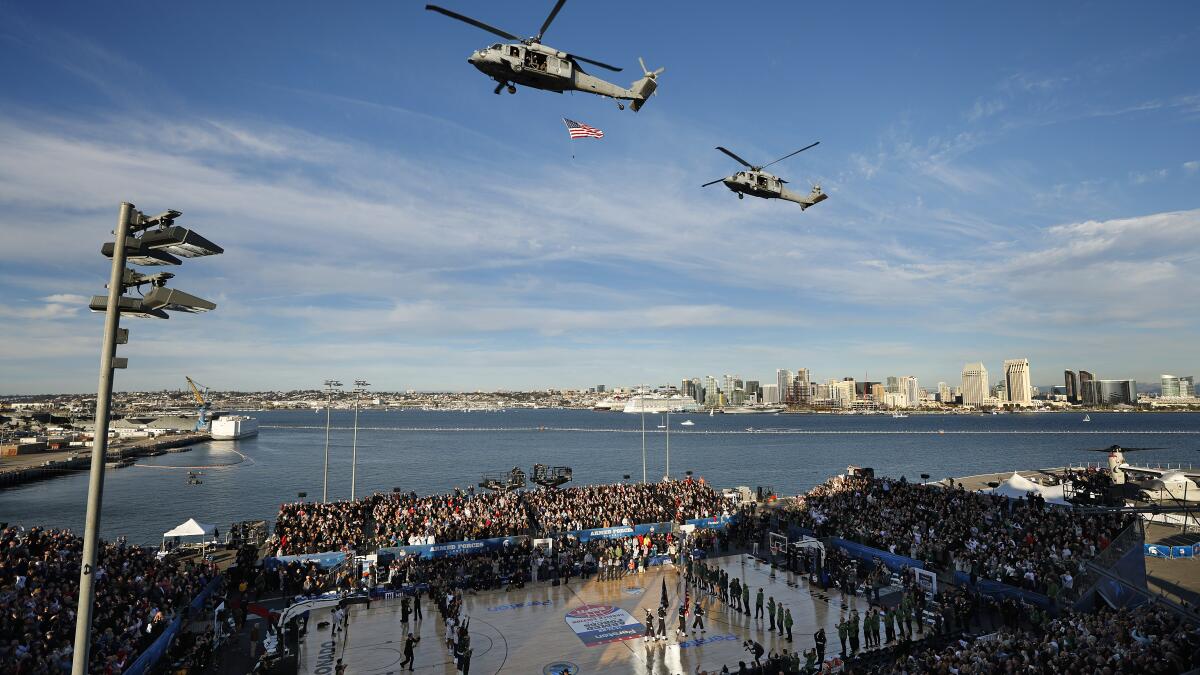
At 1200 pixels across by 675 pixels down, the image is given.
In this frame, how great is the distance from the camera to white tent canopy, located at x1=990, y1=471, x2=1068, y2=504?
108 ft

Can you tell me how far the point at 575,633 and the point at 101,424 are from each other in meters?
16.6

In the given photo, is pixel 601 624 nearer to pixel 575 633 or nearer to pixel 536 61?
pixel 575 633

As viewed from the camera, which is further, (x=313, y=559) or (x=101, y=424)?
(x=313, y=559)

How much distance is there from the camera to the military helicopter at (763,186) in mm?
23312

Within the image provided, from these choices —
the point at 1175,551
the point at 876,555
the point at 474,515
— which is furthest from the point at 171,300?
the point at 1175,551

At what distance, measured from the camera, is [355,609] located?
22234 millimetres

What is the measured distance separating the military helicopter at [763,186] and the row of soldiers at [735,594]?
46.4 feet

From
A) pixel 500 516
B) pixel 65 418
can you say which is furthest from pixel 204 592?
pixel 65 418

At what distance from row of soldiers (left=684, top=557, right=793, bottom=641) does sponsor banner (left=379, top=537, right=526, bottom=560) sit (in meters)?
7.67

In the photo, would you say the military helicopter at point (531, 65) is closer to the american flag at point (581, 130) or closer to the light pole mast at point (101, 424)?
the american flag at point (581, 130)

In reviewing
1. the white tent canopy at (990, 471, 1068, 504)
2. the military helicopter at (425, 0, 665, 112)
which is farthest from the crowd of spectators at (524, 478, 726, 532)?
the military helicopter at (425, 0, 665, 112)

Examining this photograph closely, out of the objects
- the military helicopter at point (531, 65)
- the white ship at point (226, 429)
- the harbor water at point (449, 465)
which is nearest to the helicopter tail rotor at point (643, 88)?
the military helicopter at point (531, 65)

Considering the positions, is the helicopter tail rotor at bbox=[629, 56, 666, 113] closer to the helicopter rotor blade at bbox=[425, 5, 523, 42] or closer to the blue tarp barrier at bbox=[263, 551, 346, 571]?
the helicopter rotor blade at bbox=[425, 5, 523, 42]

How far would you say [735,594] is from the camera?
72.7 ft
